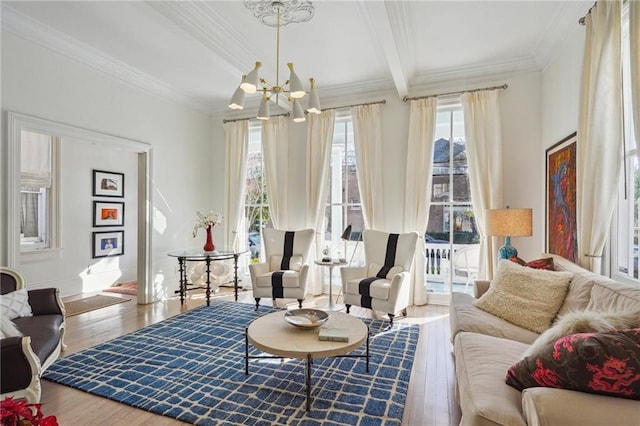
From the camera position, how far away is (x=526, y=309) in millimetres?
2439

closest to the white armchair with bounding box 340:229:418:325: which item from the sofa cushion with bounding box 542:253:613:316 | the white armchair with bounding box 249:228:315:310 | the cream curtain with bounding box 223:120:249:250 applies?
the white armchair with bounding box 249:228:315:310

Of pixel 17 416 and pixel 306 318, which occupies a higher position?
pixel 17 416

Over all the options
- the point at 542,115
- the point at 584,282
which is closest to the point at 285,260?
the point at 584,282

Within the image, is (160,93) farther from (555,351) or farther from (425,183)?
(555,351)

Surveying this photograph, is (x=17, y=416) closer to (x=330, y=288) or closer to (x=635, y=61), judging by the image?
(x=635, y=61)

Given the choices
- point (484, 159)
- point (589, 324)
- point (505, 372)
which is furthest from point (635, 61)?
point (484, 159)

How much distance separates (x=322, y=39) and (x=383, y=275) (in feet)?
9.15

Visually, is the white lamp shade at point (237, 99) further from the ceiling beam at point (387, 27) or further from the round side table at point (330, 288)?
the round side table at point (330, 288)

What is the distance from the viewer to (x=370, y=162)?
494 centimetres

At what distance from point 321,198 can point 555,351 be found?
4.03 meters

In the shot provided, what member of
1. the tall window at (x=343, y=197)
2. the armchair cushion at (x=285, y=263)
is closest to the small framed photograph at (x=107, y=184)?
the armchair cushion at (x=285, y=263)

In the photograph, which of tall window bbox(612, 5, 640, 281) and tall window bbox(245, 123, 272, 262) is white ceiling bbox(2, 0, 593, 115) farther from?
tall window bbox(245, 123, 272, 262)

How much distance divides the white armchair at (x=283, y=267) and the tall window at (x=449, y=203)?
1769 millimetres

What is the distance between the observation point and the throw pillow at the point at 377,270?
13.8ft
